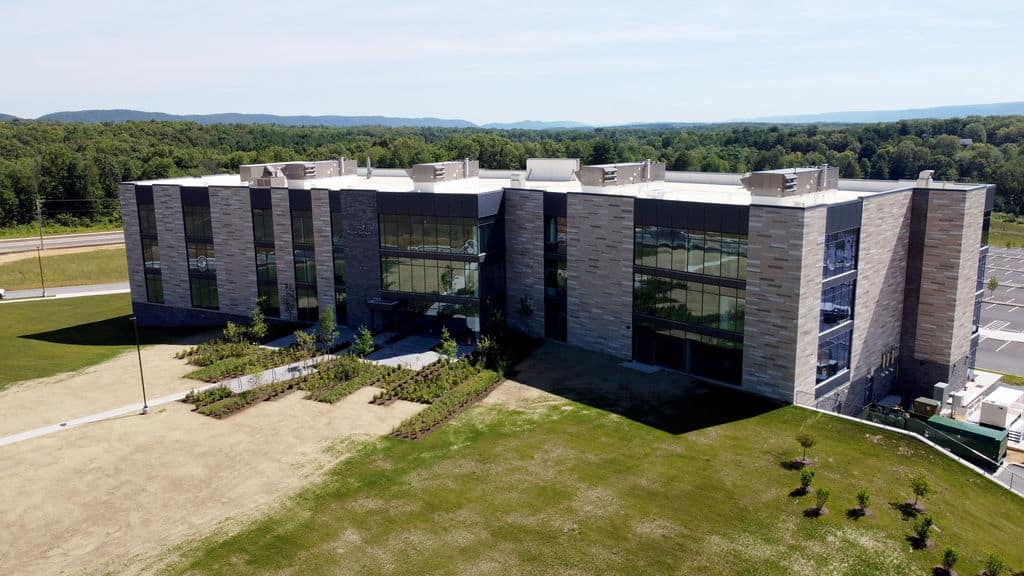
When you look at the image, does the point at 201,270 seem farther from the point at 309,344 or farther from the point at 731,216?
the point at 731,216

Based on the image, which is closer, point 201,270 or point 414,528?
point 414,528

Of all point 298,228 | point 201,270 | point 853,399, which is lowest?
point 853,399

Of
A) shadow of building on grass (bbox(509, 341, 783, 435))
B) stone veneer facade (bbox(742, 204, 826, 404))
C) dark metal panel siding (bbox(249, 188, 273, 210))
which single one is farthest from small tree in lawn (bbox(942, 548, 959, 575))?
dark metal panel siding (bbox(249, 188, 273, 210))

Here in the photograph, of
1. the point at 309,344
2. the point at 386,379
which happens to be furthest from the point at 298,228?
the point at 386,379

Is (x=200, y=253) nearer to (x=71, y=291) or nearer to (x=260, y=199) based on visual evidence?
(x=260, y=199)

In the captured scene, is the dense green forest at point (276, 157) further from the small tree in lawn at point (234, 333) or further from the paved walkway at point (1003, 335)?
the paved walkway at point (1003, 335)

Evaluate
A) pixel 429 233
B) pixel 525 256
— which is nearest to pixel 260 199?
pixel 429 233
